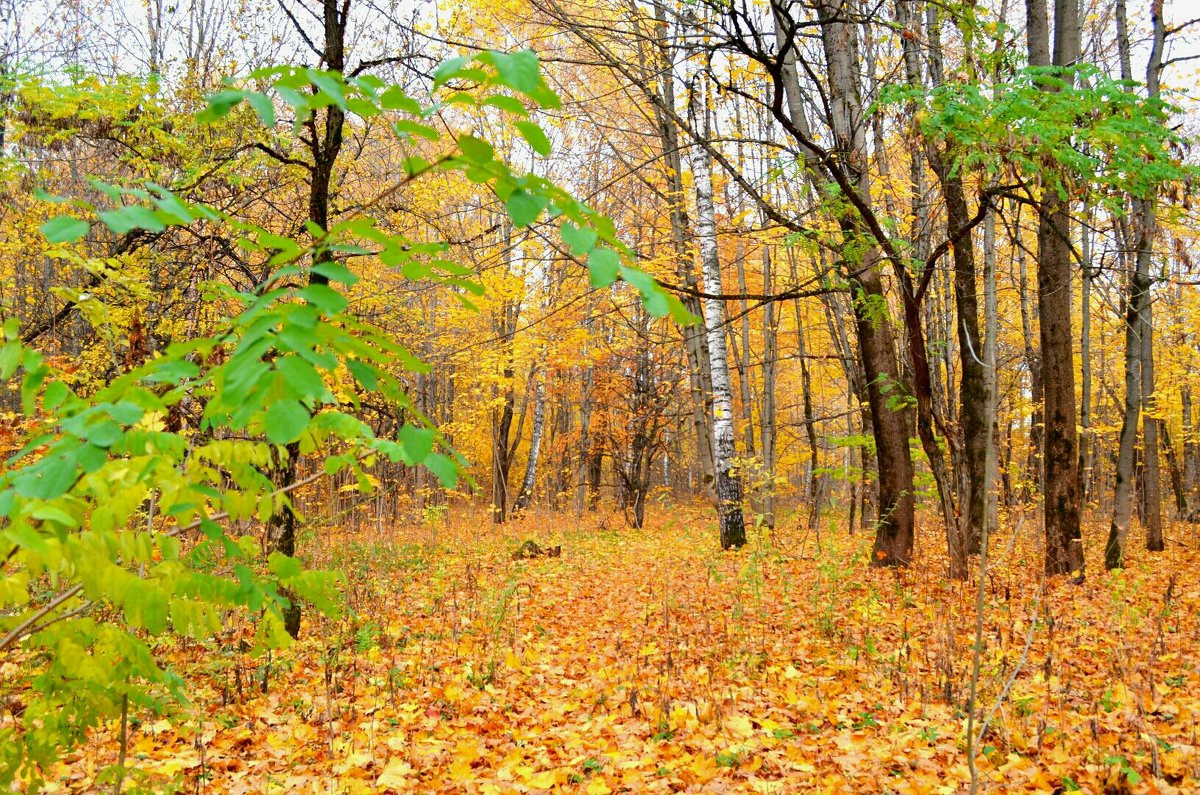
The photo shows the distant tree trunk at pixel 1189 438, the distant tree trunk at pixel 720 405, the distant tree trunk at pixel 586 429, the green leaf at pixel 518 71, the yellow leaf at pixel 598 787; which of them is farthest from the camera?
the distant tree trunk at pixel 586 429

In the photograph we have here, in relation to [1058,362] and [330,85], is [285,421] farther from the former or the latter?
[1058,362]

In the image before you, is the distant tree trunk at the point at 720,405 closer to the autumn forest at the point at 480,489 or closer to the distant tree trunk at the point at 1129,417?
the autumn forest at the point at 480,489

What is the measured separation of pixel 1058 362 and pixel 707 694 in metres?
5.34

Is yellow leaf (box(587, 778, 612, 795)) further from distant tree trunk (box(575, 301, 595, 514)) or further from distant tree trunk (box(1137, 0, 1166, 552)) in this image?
distant tree trunk (box(575, 301, 595, 514))

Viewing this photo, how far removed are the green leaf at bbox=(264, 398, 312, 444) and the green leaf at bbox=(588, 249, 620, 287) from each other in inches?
21.8

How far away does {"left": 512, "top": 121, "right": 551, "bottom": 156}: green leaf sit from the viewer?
4.02 feet

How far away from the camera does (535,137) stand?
1232mm

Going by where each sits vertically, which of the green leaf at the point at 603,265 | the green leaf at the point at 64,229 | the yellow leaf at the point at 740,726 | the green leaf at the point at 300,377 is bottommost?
the yellow leaf at the point at 740,726

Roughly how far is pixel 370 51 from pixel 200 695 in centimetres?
776

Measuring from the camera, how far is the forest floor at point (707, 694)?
10.7 feet

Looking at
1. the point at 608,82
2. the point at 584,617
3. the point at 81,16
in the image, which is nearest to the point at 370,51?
the point at 608,82

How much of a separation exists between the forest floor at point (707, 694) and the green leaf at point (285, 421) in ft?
5.63

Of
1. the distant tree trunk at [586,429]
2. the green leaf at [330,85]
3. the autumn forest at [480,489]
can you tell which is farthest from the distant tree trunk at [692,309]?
the green leaf at [330,85]

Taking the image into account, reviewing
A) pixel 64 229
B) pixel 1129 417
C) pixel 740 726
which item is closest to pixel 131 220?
pixel 64 229
